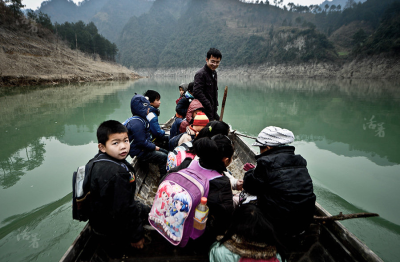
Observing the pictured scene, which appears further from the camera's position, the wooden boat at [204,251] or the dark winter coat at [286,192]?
the wooden boat at [204,251]

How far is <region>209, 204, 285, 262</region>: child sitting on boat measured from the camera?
1.40m

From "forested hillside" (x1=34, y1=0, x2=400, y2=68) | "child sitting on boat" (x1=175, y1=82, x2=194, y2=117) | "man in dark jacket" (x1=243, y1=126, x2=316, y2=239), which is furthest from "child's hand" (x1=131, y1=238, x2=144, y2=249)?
"forested hillside" (x1=34, y1=0, x2=400, y2=68)

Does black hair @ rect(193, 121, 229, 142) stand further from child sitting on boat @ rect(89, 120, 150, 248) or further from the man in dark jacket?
child sitting on boat @ rect(89, 120, 150, 248)

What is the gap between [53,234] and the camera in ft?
9.78

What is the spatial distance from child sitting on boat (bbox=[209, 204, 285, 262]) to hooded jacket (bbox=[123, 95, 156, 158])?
2.24m

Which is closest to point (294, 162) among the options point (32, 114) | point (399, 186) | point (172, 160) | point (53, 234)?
point (172, 160)

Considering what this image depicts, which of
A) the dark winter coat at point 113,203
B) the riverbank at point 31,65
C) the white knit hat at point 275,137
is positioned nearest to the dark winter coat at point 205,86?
the white knit hat at point 275,137

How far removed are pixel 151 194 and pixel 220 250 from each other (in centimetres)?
210

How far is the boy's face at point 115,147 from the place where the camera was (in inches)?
70.5

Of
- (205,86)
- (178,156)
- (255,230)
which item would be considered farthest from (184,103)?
(255,230)

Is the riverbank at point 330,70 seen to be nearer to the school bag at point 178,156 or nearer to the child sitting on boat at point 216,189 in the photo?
the school bag at point 178,156

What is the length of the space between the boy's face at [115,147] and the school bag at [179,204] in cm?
51

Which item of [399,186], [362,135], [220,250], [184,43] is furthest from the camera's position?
[184,43]

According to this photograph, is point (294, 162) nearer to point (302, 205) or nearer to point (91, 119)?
point (302, 205)
